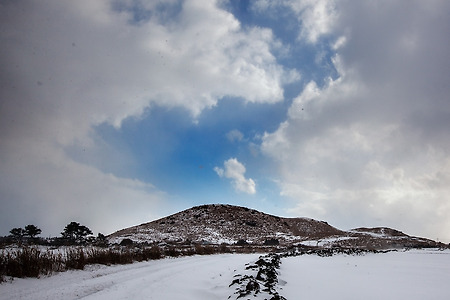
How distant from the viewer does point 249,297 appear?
6.46 m

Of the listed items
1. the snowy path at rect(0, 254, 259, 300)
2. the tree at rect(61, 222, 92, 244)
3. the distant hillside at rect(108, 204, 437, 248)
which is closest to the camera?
the snowy path at rect(0, 254, 259, 300)

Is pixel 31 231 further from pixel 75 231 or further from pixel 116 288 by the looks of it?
pixel 116 288

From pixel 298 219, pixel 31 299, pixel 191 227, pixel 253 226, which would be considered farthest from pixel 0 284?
pixel 298 219

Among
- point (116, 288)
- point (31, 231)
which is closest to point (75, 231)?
point (31, 231)

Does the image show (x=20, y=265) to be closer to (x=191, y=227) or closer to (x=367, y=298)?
(x=367, y=298)

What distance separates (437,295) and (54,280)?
1129cm

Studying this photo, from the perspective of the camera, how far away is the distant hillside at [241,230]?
2492 inches

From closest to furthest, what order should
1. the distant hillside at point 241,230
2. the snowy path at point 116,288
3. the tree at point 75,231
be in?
the snowy path at point 116,288, the tree at point 75,231, the distant hillside at point 241,230

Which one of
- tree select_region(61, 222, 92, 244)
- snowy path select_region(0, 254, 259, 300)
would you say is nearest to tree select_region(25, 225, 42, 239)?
tree select_region(61, 222, 92, 244)

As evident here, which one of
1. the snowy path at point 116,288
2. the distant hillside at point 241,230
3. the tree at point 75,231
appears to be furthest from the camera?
the distant hillside at point 241,230

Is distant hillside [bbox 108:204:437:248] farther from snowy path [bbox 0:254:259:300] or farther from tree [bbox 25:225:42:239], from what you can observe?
snowy path [bbox 0:254:259:300]

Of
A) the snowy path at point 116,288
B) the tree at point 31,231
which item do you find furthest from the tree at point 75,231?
the snowy path at point 116,288

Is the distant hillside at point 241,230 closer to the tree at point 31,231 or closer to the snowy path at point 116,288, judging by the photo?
the tree at point 31,231

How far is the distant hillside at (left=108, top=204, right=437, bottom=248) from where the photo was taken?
63297mm
